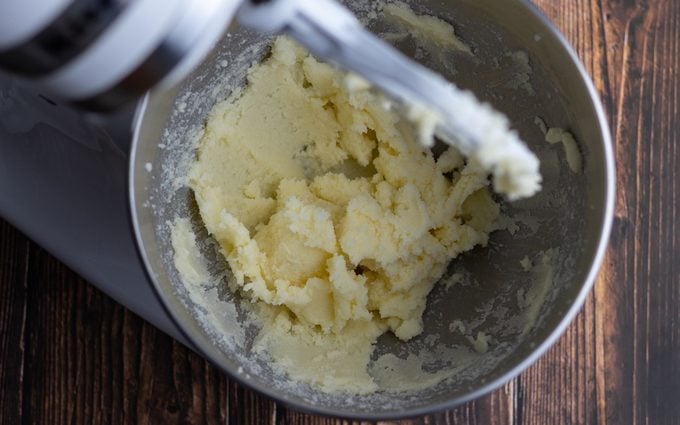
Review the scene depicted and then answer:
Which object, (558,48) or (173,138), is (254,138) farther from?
(558,48)

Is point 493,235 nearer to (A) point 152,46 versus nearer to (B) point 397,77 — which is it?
(B) point 397,77

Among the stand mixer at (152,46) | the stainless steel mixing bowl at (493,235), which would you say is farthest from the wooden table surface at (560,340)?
the stand mixer at (152,46)

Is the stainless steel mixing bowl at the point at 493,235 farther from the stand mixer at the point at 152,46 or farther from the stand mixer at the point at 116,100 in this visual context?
the stand mixer at the point at 152,46

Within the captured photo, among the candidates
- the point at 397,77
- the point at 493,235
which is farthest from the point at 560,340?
the point at 397,77

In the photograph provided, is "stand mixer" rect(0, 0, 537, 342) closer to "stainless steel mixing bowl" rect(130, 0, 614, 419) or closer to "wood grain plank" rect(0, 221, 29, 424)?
"stainless steel mixing bowl" rect(130, 0, 614, 419)

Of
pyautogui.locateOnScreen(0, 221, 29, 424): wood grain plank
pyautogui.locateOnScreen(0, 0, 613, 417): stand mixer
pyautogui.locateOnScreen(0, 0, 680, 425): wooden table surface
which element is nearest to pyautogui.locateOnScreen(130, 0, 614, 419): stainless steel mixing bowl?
pyautogui.locateOnScreen(0, 0, 613, 417): stand mixer

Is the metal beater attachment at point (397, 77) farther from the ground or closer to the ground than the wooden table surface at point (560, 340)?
farther from the ground

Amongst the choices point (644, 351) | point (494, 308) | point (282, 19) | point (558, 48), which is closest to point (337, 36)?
point (282, 19)
